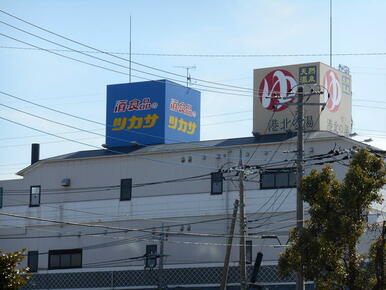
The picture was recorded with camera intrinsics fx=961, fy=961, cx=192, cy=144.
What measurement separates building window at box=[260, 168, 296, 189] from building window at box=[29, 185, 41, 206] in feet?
57.7

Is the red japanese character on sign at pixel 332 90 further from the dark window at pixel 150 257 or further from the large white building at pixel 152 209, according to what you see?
the dark window at pixel 150 257

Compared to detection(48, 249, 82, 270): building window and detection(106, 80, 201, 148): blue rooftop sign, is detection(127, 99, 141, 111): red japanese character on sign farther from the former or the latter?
detection(48, 249, 82, 270): building window

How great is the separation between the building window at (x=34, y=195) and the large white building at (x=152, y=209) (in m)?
0.07

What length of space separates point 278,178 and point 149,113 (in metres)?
10.6

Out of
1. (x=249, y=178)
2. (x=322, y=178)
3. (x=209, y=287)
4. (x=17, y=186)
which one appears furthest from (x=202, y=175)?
(x=322, y=178)

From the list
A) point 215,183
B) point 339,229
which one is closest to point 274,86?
point 215,183

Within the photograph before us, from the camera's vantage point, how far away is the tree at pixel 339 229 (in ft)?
101

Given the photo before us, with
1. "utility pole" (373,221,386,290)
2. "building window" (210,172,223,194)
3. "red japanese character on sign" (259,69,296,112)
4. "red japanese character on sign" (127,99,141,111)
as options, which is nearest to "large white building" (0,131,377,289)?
"building window" (210,172,223,194)

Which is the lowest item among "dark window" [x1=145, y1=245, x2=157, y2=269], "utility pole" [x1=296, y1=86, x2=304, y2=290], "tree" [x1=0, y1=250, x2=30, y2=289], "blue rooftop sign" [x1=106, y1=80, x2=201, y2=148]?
"tree" [x1=0, y1=250, x2=30, y2=289]

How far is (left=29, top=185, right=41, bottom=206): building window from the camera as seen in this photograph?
6788 centimetres

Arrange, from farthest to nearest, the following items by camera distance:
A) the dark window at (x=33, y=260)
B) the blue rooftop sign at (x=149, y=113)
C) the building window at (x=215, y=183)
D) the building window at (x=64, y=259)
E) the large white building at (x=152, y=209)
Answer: the dark window at (x=33, y=260) < the building window at (x=64, y=259) < the blue rooftop sign at (x=149, y=113) < the building window at (x=215, y=183) < the large white building at (x=152, y=209)

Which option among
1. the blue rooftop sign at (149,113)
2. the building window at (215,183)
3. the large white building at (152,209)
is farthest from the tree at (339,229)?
the blue rooftop sign at (149,113)

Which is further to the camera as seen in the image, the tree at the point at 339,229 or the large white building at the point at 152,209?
the large white building at the point at 152,209

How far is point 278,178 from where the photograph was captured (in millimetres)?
58375
